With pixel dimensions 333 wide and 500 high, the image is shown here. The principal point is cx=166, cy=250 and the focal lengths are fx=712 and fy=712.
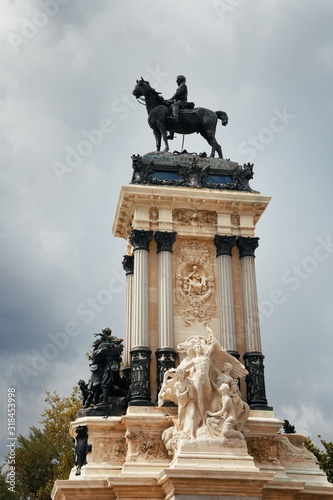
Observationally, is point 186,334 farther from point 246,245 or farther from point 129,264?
point 129,264

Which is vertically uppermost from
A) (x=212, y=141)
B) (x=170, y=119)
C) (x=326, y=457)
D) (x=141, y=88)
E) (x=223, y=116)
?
(x=141, y=88)

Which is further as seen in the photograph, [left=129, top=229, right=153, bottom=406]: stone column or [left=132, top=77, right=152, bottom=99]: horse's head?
[left=132, top=77, right=152, bottom=99]: horse's head

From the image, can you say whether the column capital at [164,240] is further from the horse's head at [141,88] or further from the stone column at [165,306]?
the horse's head at [141,88]

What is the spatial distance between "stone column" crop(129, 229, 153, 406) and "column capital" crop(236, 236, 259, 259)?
2723 millimetres

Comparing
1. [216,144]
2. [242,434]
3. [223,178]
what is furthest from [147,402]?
[216,144]

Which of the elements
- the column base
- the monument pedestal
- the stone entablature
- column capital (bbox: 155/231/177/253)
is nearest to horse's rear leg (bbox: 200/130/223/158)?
the monument pedestal

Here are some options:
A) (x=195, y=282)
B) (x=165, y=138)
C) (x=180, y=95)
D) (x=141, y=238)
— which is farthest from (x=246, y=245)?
(x=180, y=95)

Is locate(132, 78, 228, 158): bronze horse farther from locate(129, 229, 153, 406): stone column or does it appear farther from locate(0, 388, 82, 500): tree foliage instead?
locate(0, 388, 82, 500): tree foliage

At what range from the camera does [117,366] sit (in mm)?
19797

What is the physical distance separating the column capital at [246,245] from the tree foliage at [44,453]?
46.8 feet

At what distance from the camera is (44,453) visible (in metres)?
34.6

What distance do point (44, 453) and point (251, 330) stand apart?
59.4 ft

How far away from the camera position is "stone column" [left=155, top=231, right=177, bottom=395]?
19.4m

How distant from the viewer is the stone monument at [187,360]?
17.3m
